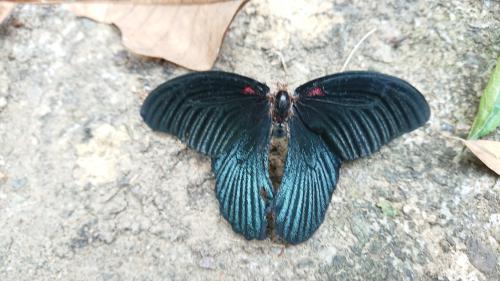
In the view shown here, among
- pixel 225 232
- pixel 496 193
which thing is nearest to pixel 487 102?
pixel 496 193

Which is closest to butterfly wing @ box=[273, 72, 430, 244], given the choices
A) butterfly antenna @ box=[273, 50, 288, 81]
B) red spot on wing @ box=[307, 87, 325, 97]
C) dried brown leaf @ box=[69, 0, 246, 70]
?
red spot on wing @ box=[307, 87, 325, 97]

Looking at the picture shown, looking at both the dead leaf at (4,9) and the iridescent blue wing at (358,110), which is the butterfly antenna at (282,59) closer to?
the iridescent blue wing at (358,110)

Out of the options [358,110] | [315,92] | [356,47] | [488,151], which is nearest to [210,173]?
[315,92]

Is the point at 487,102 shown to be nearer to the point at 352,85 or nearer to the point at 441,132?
the point at 441,132

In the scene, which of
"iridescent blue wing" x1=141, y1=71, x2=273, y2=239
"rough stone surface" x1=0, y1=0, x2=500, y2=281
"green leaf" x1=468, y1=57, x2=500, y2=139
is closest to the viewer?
"rough stone surface" x1=0, y1=0, x2=500, y2=281

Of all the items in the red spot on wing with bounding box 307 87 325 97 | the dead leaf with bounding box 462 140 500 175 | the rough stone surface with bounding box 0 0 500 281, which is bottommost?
the rough stone surface with bounding box 0 0 500 281

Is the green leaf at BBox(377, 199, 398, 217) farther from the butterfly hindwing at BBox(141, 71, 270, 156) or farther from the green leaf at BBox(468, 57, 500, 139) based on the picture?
the butterfly hindwing at BBox(141, 71, 270, 156)

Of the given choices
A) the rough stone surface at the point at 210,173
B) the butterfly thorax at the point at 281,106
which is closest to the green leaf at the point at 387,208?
the rough stone surface at the point at 210,173
